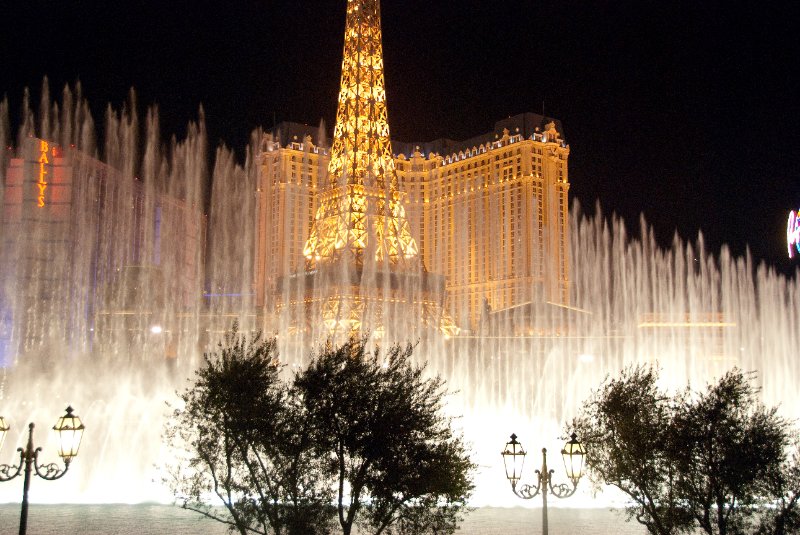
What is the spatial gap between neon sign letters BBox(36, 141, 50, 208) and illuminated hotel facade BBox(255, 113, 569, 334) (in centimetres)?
2128

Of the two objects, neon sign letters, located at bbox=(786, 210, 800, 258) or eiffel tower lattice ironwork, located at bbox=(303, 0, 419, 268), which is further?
eiffel tower lattice ironwork, located at bbox=(303, 0, 419, 268)

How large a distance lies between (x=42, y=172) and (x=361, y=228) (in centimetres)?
2668

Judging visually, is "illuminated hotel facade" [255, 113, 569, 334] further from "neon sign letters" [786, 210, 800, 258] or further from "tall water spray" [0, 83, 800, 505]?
"neon sign letters" [786, 210, 800, 258]

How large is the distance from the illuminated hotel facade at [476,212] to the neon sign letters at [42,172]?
69.8 feet

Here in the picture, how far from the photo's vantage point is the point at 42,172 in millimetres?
66438

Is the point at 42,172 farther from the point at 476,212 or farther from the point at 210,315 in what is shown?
the point at 476,212

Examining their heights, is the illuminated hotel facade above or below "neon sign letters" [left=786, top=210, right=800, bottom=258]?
above

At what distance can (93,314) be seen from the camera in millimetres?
70562

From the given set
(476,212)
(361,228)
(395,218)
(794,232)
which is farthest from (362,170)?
(476,212)

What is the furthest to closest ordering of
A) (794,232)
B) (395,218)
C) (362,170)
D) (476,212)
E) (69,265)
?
1. (476,212)
2. (69,265)
3. (395,218)
4. (362,170)
5. (794,232)

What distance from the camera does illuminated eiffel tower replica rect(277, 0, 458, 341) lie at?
186 feet

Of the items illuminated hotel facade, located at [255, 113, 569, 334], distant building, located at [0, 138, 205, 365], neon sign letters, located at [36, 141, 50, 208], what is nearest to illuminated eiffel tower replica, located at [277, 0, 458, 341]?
distant building, located at [0, 138, 205, 365]

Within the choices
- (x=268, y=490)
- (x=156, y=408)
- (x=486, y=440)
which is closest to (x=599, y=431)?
(x=268, y=490)

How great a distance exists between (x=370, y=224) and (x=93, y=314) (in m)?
27.3
